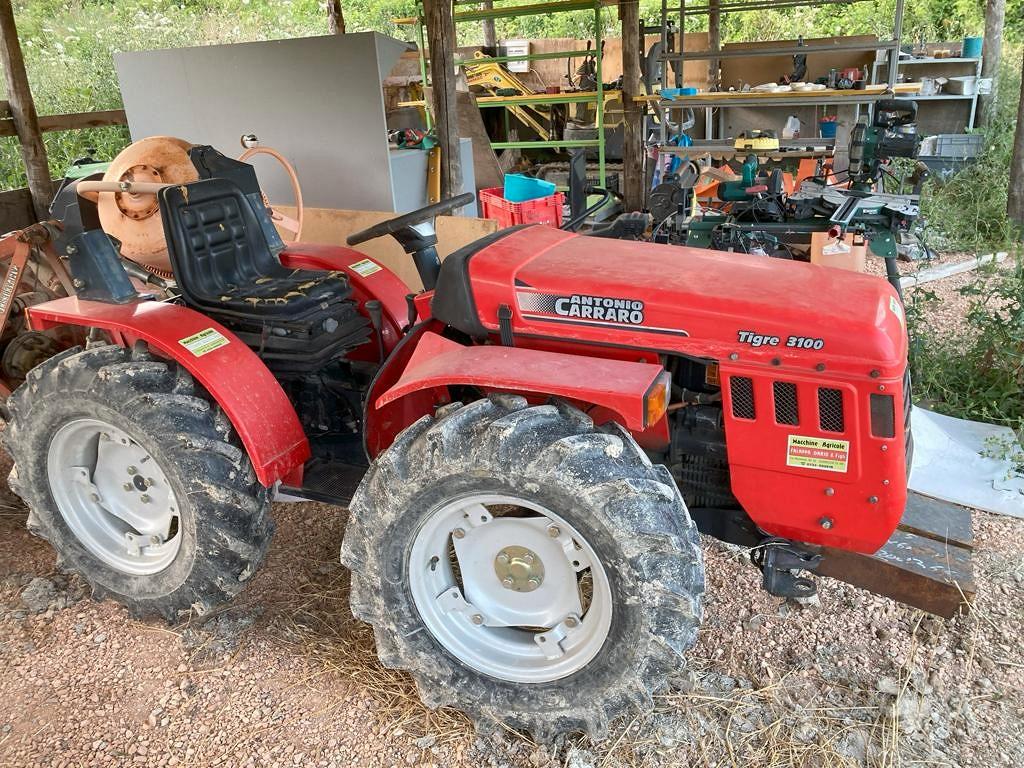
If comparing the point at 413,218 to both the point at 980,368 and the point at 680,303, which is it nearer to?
the point at 680,303

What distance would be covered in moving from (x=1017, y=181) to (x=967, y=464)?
3764 millimetres

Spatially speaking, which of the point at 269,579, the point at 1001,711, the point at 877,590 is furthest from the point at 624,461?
the point at 269,579

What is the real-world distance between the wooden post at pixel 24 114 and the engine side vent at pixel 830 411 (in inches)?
214

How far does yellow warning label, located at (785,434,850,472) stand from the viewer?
186 centimetres

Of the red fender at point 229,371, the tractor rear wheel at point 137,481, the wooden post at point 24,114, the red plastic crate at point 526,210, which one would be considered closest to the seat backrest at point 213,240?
the red fender at point 229,371

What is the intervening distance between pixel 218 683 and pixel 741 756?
1446 millimetres

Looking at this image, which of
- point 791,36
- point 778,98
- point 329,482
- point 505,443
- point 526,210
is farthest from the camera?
point 791,36

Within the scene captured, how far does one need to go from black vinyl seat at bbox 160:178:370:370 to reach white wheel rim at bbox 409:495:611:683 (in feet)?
2.75

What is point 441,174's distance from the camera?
17.6 ft

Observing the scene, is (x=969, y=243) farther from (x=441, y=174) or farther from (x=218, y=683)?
(x=218, y=683)

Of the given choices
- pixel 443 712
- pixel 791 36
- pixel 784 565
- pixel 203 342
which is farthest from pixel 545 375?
pixel 791 36

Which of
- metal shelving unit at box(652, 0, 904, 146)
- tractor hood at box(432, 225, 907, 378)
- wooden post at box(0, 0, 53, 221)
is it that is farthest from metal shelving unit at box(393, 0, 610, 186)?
tractor hood at box(432, 225, 907, 378)

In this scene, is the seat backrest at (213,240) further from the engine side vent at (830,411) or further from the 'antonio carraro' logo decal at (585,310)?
the engine side vent at (830,411)

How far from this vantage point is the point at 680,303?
1959mm
